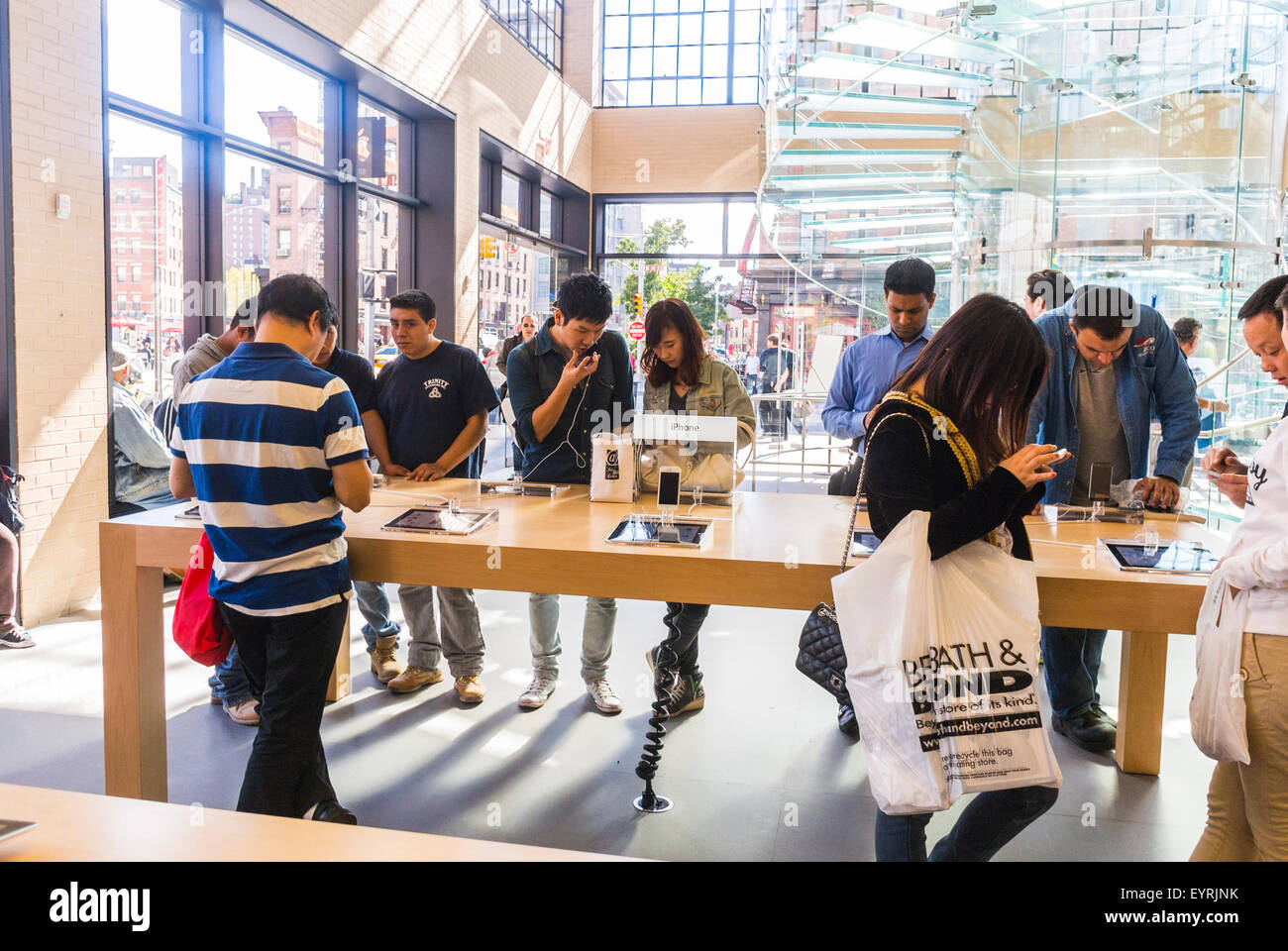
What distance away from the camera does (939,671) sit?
1674 millimetres

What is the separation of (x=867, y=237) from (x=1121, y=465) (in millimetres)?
5980

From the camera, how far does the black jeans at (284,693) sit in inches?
87.6

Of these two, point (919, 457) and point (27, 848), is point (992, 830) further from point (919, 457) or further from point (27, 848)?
point (27, 848)

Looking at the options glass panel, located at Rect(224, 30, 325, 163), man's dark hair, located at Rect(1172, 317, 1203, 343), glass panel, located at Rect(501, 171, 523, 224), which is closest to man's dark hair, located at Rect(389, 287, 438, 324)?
glass panel, located at Rect(224, 30, 325, 163)

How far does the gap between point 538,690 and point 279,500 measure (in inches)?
65.2

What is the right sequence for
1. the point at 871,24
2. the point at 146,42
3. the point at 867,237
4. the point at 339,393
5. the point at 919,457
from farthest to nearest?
the point at 867,237, the point at 871,24, the point at 146,42, the point at 339,393, the point at 919,457

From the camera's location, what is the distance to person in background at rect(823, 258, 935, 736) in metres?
3.38

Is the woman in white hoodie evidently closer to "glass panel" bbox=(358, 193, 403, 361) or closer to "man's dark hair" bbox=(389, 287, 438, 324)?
"man's dark hair" bbox=(389, 287, 438, 324)

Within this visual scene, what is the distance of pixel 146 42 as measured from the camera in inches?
203

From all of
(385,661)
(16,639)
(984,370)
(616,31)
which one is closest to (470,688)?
(385,661)

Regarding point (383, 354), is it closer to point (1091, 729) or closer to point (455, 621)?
point (455, 621)

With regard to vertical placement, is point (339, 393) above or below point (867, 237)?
below
